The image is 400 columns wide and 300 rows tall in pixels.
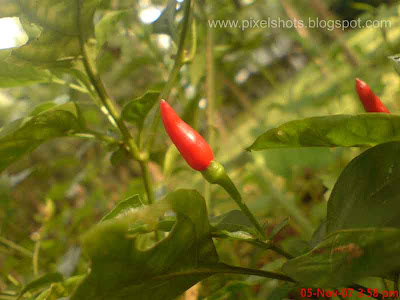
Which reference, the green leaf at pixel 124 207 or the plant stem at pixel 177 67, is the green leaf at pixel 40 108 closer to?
the plant stem at pixel 177 67

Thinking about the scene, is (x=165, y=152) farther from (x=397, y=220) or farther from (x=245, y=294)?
(x=397, y=220)

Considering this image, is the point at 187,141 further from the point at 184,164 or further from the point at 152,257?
the point at 184,164

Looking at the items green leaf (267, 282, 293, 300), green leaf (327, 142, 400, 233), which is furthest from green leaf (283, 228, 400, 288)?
green leaf (267, 282, 293, 300)

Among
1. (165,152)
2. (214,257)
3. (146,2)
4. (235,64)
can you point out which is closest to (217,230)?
(214,257)

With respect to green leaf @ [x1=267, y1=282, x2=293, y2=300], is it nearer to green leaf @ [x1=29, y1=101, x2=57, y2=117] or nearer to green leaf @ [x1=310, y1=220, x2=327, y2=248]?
green leaf @ [x1=310, y1=220, x2=327, y2=248]

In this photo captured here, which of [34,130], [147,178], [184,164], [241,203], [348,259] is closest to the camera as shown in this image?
[348,259]

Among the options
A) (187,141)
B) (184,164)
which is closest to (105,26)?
(187,141)

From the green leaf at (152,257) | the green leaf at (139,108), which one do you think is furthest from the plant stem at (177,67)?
the green leaf at (152,257)
